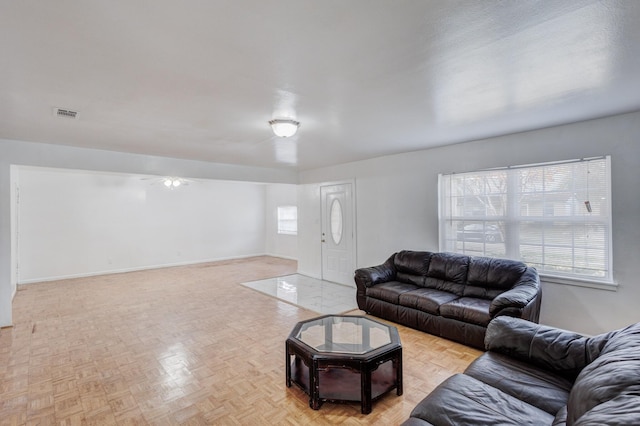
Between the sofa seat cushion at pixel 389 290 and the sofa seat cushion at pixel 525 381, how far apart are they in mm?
1772

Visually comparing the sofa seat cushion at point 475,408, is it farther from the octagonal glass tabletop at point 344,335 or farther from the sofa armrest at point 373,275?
the sofa armrest at point 373,275

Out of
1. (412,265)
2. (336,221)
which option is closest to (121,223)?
(336,221)

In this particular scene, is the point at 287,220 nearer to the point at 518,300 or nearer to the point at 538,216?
the point at 538,216

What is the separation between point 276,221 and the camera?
9.74m

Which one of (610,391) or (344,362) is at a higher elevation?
(610,391)

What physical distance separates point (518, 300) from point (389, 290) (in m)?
1.49

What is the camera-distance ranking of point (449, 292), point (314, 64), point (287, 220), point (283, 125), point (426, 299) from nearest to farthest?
point (314, 64)
point (283, 125)
point (426, 299)
point (449, 292)
point (287, 220)

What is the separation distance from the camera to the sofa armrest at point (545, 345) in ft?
6.05

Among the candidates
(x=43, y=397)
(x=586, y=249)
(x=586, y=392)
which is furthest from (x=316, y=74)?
(x=586, y=249)

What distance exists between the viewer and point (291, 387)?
98.3 inches

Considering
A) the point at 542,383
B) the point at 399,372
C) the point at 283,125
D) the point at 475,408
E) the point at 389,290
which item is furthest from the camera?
the point at 389,290

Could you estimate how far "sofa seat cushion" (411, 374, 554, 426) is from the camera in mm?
1444

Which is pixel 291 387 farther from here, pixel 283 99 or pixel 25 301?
pixel 25 301

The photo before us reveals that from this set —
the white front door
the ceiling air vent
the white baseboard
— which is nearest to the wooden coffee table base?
the ceiling air vent
